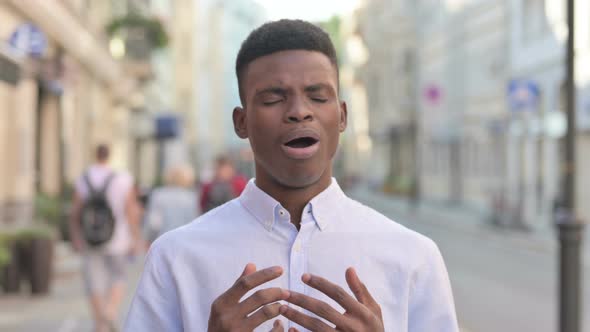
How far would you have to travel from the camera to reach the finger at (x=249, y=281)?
73.3 inches

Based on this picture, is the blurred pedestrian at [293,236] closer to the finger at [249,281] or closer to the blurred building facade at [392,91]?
the finger at [249,281]

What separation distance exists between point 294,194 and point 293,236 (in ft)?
0.31

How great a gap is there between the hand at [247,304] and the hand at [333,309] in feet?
0.09

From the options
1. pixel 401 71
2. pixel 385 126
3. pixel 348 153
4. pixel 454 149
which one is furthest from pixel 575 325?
pixel 348 153

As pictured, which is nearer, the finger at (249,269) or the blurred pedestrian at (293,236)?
the finger at (249,269)

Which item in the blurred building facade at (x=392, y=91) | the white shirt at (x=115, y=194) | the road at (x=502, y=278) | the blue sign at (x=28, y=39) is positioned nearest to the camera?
the white shirt at (x=115, y=194)

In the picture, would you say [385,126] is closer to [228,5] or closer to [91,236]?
[228,5]

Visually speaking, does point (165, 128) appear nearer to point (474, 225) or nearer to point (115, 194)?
point (474, 225)

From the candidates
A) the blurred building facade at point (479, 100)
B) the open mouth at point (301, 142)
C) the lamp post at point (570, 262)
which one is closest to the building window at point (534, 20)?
the blurred building facade at point (479, 100)

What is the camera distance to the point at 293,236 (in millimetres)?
2078

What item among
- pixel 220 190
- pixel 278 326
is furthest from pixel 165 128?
pixel 278 326

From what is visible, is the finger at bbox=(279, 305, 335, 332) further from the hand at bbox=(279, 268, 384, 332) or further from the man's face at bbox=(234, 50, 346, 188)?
the man's face at bbox=(234, 50, 346, 188)

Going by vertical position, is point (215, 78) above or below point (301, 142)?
above

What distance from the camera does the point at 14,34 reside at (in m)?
14.9
